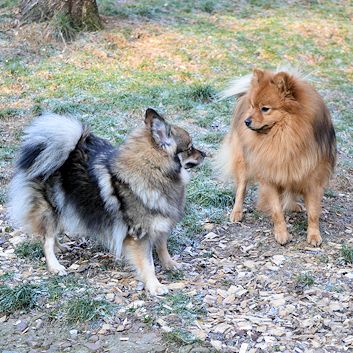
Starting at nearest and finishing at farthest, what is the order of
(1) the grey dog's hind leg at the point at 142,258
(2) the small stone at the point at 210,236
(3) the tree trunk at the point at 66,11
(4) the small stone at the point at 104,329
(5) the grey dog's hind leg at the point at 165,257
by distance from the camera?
(4) the small stone at the point at 104,329 < (1) the grey dog's hind leg at the point at 142,258 < (5) the grey dog's hind leg at the point at 165,257 < (2) the small stone at the point at 210,236 < (3) the tree trunk at the point at 66,11

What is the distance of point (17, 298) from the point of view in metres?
3.81

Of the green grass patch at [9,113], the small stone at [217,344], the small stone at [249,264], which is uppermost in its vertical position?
the small stone at [217,344]

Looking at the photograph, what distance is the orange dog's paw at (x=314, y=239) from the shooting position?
4.67 meters

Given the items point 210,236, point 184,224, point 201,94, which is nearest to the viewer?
point 210,236

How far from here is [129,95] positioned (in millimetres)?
7902

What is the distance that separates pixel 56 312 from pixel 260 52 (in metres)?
7.03

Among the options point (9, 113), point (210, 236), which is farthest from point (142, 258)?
point (9, 113)

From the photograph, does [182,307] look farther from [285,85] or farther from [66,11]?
[66,11]

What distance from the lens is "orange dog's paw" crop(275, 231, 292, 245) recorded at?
4699 millimetres

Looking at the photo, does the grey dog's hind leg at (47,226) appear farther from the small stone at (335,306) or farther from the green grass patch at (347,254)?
the green grass patch at (347,254)

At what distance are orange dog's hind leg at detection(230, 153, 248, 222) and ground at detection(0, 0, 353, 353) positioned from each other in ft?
0.36

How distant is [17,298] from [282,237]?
217 cm

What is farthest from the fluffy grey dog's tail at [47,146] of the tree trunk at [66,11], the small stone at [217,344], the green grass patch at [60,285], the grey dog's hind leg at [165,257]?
the tree trunk at [66,11]

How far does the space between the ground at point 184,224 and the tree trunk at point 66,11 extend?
0.57 ft
